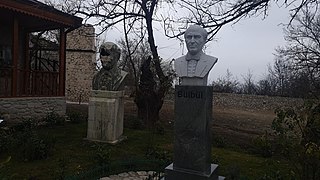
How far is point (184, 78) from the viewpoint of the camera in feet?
16.1

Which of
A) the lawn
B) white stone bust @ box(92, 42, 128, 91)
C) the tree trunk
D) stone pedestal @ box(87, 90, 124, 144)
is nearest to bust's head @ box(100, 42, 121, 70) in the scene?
white stone bust @ box(92, 42, 128, 91)

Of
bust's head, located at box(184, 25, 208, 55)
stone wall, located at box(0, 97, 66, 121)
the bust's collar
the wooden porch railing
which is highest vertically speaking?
bust's head, located at box(184, 25, 208, 55)

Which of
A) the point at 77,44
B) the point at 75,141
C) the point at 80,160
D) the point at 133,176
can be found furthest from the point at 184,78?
the point at 77,44

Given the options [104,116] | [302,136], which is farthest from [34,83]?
[302,136]

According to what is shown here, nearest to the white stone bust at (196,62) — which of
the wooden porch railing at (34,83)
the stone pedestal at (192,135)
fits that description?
the stone pedestal at (192,135)

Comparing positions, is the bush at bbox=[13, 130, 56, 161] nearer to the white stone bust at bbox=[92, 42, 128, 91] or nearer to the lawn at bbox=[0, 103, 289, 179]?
the lawn at bbox=[0, 103, 289, 179]

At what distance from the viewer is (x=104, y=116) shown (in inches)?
307

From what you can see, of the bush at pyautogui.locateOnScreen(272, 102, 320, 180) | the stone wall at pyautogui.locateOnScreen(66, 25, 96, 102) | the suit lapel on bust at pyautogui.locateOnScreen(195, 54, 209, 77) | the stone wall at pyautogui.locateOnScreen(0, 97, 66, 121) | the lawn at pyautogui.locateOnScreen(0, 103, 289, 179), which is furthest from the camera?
the stone wall at pyautogui.locateOnScreen(66, 25, 96, 102)

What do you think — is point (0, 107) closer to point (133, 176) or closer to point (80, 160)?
point (80, 160)

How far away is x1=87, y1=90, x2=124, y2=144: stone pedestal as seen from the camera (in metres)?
7.77

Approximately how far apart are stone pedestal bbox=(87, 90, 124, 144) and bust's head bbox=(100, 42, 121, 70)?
2.58ft

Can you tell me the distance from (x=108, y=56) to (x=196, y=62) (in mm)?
3868

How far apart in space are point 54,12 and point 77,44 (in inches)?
537

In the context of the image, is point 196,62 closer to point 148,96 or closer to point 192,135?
point 192,135
